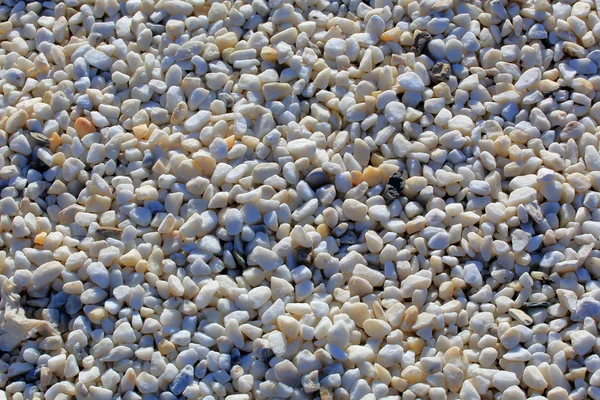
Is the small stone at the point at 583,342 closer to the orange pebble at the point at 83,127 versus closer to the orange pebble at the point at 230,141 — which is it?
the orange pebble at the point at 230,141

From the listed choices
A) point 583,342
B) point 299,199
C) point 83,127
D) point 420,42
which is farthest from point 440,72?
point 83,127

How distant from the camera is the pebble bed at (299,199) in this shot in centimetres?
160

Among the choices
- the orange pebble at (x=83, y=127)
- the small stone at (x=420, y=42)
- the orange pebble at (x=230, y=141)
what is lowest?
the orange pebble at (x=83, y=127)

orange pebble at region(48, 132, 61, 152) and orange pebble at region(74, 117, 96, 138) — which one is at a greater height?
Result: orange pebble at region(74, 117, 96, 138)

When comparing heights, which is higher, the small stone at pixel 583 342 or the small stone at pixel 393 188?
the small stone at pixel 393 188

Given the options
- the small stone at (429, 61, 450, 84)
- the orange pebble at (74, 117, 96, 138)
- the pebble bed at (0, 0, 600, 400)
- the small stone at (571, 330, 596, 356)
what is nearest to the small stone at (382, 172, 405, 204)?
the pebble bed at (0, 0, 600, 400)

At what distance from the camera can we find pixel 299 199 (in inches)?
70.0

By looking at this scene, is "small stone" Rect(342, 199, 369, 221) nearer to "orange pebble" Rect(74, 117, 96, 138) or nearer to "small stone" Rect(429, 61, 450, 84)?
"small stone" Rect(429, 61, 450, 84)

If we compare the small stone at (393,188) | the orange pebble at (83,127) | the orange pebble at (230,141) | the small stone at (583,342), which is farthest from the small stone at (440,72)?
the orange pebble at (83,127)

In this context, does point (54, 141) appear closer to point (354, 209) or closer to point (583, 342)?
point (354, 209)

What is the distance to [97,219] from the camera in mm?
1753

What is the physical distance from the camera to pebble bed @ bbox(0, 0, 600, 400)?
5.25 feet

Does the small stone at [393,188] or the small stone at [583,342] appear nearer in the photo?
the small stone at [583,342]

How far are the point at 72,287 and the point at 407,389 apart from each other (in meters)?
0.76
